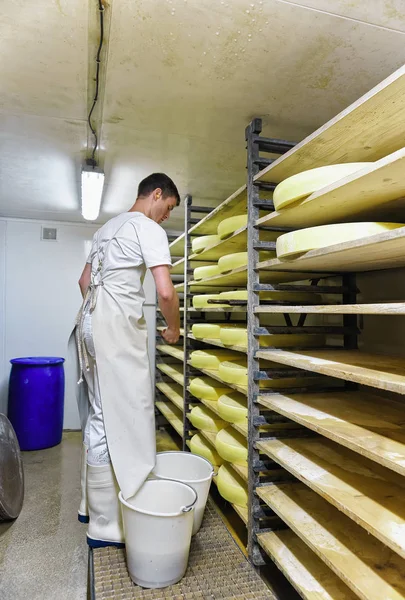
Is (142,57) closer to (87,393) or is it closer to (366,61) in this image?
(366,61)

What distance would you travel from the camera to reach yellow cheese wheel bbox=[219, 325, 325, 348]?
182 cm

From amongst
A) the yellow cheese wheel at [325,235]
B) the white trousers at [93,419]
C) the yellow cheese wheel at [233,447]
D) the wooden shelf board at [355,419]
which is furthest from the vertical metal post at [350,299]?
the white trousers at [93,419]

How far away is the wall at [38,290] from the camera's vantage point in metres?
4.07

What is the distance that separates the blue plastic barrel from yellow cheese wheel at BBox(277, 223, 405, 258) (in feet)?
9.47

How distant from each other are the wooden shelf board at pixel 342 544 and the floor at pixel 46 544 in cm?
100

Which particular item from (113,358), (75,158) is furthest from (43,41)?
(113,358)

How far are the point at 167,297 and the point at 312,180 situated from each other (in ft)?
2.87

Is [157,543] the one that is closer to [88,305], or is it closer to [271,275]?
[88,305]

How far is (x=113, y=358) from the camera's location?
176cm

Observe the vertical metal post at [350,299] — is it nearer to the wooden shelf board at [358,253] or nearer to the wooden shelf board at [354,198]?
the wooden shelf board at [358,253]

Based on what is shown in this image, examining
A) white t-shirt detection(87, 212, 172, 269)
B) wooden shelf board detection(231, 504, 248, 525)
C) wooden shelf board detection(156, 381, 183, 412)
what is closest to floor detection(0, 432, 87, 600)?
wooden shelf board detection(231, 504, 248, 525)

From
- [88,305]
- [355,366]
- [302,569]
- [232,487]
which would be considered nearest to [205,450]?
[232,487]

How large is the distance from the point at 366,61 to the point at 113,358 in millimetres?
1634

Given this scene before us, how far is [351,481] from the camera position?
1305 millimetres
